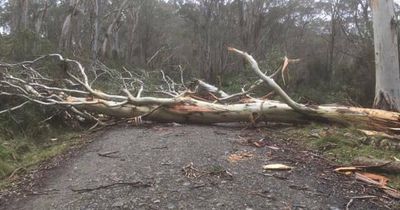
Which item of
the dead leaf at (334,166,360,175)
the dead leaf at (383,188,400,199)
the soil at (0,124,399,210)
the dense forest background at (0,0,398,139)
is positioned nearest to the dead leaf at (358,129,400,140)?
the soil at (0,124,399,210)

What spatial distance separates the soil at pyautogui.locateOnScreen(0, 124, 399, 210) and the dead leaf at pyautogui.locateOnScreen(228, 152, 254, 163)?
1 centimetres

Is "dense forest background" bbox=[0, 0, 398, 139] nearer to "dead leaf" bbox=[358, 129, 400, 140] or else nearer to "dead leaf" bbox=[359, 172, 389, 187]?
"dead leaf" bbox=[358, 129, 400, 140]

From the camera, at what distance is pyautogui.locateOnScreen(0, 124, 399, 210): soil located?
3.91 meters

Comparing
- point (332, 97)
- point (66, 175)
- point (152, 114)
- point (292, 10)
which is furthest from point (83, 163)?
point (292, 10)

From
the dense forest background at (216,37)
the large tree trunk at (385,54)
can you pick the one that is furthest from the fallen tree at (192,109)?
the dense forest background at (216,37)

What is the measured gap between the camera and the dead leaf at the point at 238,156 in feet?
16.9

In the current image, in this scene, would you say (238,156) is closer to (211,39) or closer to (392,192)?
(392,192)

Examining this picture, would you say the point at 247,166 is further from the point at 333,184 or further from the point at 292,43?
the point at 292,43

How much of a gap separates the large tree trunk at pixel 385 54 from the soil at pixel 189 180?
8.81 ft

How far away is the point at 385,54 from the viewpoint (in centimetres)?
833

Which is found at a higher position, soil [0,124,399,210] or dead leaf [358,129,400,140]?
dead leaf [358,129,400,140]

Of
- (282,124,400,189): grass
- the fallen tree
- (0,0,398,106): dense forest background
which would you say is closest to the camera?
(282,124,400,189): grass

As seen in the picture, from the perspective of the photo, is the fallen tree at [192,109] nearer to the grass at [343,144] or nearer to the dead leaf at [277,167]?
the grass at [343,144]

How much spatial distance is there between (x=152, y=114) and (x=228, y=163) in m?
3.16
